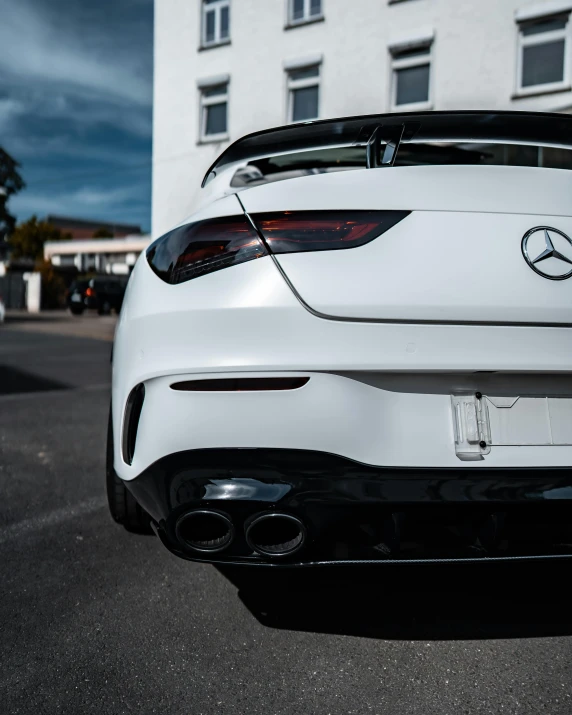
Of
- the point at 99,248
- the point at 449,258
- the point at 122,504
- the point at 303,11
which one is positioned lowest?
the point at 122,504

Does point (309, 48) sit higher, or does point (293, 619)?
point (309, 48)

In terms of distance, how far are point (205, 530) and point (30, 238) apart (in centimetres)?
6561

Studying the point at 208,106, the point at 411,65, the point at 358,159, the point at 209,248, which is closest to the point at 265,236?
the point at 209,248

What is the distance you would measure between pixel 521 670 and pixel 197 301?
50.4 inches

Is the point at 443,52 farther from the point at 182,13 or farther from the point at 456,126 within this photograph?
the point at 456,126

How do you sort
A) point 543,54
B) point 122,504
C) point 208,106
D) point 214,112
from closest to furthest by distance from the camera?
point 122,504 → point 543,54 → point 214,112 → point 208,106

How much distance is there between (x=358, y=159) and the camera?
101 inches

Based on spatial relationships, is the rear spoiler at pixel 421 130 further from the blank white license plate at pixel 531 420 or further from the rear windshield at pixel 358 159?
the blank white license plate at pixel 531 420

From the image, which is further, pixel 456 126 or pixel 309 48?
pixel 309 48

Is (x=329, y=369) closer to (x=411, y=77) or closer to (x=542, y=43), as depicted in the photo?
(x=542, y=43)

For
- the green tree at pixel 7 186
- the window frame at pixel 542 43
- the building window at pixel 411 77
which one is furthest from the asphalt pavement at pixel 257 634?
the green tree at pixel 7 186

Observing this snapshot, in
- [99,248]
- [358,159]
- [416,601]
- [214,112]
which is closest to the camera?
[416,601]

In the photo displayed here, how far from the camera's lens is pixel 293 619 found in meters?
2.11

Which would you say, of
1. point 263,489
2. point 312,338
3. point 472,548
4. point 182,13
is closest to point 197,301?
point 312,338
